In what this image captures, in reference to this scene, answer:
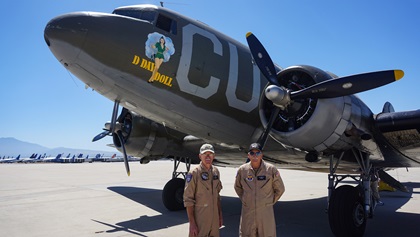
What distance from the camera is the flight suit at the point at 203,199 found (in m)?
3.84

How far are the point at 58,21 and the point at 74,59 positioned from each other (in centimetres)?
70

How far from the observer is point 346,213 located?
6273 millimetres

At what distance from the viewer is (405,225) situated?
25.7 ft

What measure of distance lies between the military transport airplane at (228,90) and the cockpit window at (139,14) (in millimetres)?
20

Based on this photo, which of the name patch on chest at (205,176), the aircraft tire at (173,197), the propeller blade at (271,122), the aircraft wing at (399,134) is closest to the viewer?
the name patch on chest at (205,176)

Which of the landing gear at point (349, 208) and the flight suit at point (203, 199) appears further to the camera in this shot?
the landing gear at point (349, 208)

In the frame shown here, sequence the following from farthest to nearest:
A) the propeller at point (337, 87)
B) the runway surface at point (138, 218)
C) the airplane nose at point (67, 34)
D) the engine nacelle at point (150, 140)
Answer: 1. the engine nacelle at point (150, 140)
2. the runway surface at point (138, 218)
3. the propeller at point (337, 87)
4. the airplane nose at point (67, 34)

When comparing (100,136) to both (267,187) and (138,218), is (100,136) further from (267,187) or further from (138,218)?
(267,187)

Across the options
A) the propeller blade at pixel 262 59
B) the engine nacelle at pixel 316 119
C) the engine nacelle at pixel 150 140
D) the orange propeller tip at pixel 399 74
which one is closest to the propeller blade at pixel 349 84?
the orange propeller tip at pixel 399 74

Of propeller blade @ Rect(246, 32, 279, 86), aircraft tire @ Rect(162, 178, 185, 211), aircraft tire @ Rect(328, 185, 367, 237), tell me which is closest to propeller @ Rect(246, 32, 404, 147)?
propeller blade @ Rect(246, 32, 279, 86)

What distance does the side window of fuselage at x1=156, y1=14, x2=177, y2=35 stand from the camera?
658 centimetres

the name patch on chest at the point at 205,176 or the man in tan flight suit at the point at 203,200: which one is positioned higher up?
the name patch on chest at the point at 205,176

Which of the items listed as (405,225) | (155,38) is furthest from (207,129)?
(405,225)

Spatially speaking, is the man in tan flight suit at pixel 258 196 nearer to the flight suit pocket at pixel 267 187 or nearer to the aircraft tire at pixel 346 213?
the flight suit pocket at pixel 267 187
